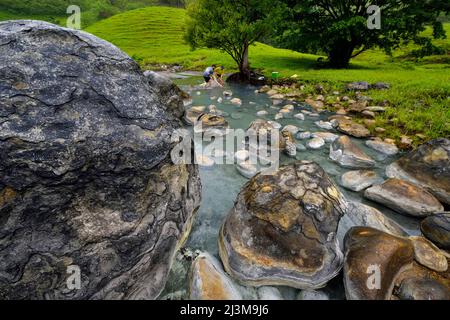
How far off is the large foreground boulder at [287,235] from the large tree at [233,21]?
47.1 feet

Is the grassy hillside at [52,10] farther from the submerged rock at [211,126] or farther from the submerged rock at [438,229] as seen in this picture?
the submerged rock at [438,229]

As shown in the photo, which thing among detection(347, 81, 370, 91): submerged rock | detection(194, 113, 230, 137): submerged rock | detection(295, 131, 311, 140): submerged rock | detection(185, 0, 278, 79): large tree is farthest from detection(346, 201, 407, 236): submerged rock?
detection(185, 0, 278, 79): large tree

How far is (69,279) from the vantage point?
2527 mm

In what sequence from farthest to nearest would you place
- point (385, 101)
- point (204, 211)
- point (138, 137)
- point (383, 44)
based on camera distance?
point (383, 44) → point (385, 101) → point (204, 211) → point (138, 137)

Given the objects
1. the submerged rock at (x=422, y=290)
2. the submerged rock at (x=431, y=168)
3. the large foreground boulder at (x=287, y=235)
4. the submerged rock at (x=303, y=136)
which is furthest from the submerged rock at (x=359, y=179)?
the submerged rock at (x=422, y=290)

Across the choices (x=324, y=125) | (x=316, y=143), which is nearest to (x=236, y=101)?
(x=324, y=125)

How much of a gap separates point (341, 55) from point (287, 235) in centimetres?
2127

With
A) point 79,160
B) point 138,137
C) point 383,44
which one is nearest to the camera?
point 79,160

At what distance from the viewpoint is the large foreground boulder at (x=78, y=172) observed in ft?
7.72

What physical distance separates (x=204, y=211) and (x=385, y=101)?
860 cm

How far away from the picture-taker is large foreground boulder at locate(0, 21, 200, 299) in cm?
235

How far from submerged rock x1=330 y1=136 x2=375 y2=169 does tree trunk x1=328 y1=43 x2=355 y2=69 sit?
55.2 feet
